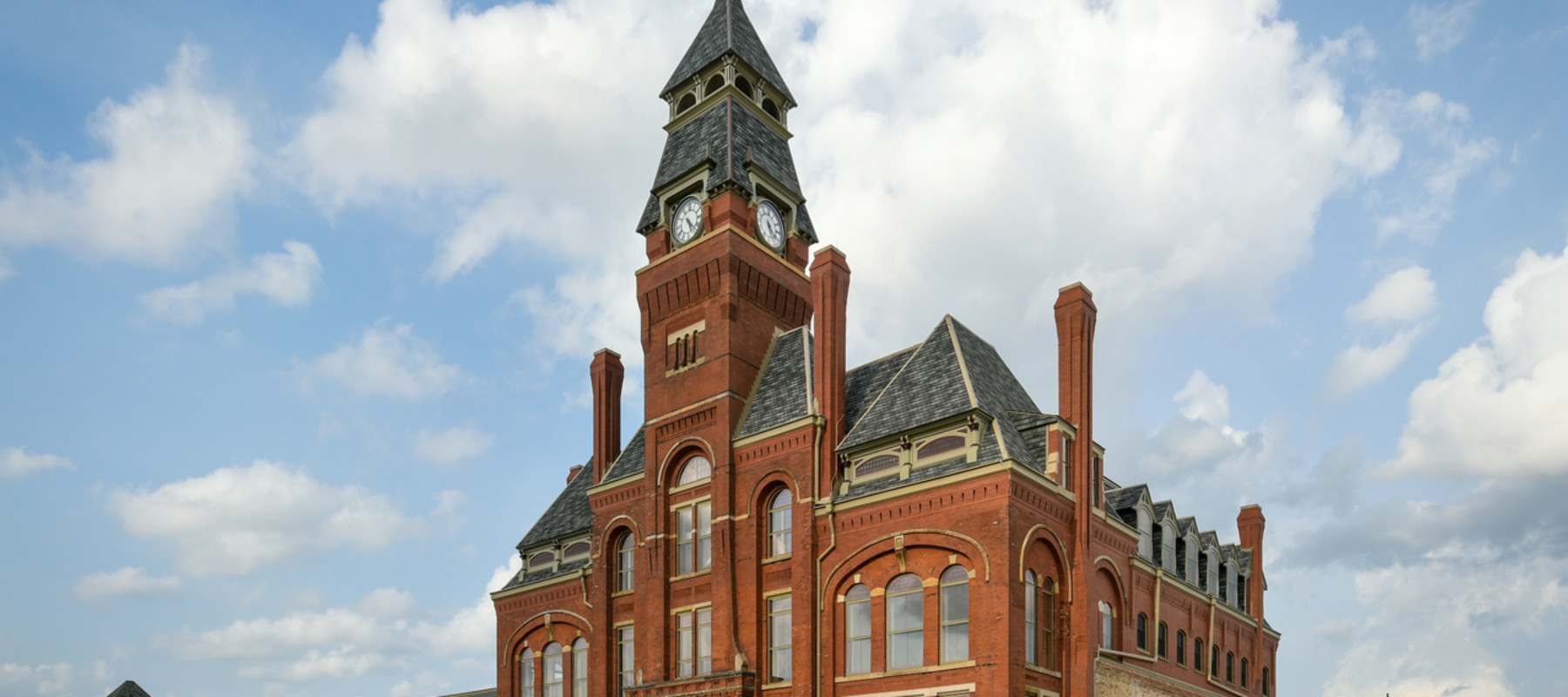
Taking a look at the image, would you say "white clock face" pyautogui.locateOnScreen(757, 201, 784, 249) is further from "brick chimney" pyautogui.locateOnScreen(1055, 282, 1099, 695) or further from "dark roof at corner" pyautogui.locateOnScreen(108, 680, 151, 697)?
"dark roof at corner" pyautogui.locateOnScreen(108, 680, 151, 697)

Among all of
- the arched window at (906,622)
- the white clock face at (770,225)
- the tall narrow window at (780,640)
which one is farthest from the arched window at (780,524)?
the white clock face at (770,225)

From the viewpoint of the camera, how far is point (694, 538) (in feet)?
124

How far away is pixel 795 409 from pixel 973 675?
10293 mm

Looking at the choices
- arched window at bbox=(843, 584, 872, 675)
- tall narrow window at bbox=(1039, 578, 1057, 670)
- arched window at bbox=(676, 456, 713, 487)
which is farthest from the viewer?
arched window at bbox=(676, 456, 713, 487)

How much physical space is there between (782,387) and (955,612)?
33.4ft

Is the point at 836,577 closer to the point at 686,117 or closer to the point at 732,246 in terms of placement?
the point at 732,246

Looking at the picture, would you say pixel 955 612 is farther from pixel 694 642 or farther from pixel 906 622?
pixel 694 642

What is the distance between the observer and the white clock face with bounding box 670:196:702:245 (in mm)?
41094

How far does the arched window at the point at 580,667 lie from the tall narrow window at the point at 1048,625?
18.0 m

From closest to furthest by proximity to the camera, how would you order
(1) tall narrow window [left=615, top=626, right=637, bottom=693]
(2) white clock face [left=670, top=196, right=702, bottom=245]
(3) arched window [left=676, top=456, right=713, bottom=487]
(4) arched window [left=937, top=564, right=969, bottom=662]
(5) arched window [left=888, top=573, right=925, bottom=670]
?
(4) arched window [left=937, top=564, right=969, bottom=662] → (5) arched window [left=888, top=573, right=925, bottom=670] → (3) arched window [left=676, top=456, right=713, bottom=487] → (1) tall narrow window [left=615, top=626, right=637, bottom=693] → (2) white clock face [left=670, top=196, right=702, bottom=245]

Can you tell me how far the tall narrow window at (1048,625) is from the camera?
31609 mm

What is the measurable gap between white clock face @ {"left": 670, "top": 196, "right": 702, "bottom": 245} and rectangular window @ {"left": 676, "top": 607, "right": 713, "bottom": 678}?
13.5 m

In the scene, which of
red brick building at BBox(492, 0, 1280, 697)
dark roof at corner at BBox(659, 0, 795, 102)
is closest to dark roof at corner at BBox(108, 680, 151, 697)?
red brick building at BBox(492, 0, 1280, 697)

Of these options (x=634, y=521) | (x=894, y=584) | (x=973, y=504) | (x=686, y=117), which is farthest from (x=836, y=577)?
(x=686, y=117)
